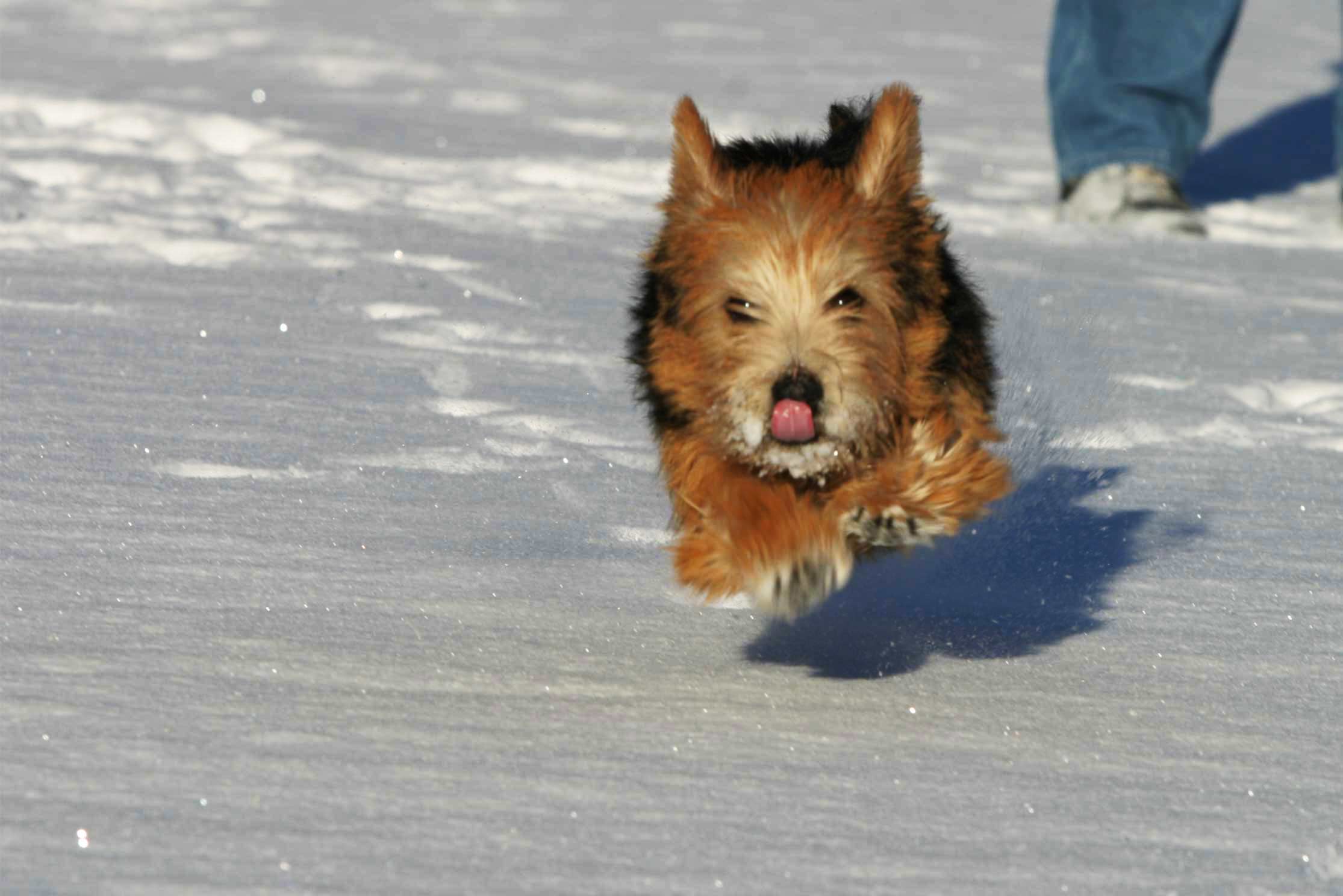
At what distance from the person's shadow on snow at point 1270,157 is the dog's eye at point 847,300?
209 inches

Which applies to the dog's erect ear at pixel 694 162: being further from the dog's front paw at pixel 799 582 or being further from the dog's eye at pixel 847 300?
the dog's front paw at pixel 799 582

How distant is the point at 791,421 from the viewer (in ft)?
9.59

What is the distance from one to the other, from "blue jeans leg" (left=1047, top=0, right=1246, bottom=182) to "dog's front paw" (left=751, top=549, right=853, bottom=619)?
4.72 meters

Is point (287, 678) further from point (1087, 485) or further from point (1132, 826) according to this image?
point (1087, 485)

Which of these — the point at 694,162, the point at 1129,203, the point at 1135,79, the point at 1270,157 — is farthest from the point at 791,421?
the point at 1270,157

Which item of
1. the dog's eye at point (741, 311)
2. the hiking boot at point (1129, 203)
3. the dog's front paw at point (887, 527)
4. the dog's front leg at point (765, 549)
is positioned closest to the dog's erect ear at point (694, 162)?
the dog's eye at point (741, 311)

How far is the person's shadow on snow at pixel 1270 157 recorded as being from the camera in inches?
329

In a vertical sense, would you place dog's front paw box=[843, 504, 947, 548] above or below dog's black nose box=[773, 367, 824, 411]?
below

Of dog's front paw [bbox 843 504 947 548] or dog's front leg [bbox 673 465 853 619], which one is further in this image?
dog's front paw [bbox 843 504 947 548]

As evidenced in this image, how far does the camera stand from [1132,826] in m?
2.50

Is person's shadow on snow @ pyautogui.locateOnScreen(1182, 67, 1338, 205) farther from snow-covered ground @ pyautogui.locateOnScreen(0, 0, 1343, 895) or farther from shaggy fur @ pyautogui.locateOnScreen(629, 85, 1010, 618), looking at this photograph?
shaggy fur @ pyautogui.locateOnScreen(629, 85, 1010, 618)

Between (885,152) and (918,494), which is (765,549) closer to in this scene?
(918,494)

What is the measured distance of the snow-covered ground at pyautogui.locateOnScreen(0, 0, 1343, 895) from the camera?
2.37 metres

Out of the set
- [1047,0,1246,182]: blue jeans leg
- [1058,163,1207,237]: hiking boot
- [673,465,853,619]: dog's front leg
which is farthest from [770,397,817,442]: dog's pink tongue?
[1047,0,1246,182]: blue jeans leg
